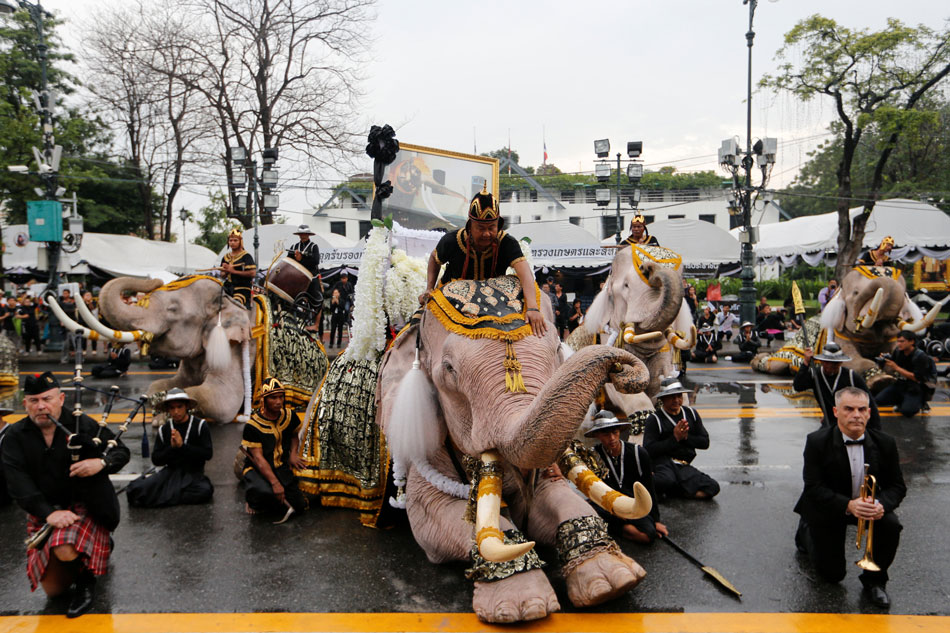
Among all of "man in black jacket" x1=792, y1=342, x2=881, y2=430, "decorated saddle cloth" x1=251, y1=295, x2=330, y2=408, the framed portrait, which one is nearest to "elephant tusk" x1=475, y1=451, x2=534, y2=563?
the framed portrait

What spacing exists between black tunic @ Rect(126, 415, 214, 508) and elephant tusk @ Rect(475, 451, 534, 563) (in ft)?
10.1

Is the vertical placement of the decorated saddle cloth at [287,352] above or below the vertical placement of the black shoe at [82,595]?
above

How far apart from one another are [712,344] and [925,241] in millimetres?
10721

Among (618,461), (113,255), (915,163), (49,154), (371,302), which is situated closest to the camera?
(618,461)

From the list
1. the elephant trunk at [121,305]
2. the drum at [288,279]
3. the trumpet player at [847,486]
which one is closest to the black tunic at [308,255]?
the drum at [288,279]

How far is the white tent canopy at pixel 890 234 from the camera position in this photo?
2222cm

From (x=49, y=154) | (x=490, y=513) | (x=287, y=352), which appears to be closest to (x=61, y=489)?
(x=490, y=513)

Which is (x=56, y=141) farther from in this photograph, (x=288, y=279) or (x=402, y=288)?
(x=402, y=288)

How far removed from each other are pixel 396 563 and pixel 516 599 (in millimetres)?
1211

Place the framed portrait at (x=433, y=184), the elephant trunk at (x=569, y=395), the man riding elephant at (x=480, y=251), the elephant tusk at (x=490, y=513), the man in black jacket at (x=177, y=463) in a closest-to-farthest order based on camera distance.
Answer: the elephant trunk at (x=569, y=395)
the elephant tusk at (x=490, y=513)
the man riding elephant at (x=480, y=251)
the man in black jacket at (x=177, y=463)
the framed portrait at (x=433, y=184)

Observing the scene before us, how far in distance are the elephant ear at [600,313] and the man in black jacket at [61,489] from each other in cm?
555

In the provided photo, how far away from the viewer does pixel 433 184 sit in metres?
6.52

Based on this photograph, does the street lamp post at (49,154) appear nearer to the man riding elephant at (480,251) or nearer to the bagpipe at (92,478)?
the bagpipe at (92,478)

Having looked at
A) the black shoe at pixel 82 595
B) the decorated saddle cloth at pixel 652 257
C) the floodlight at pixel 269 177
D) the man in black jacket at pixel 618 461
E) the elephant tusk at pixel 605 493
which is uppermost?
the floodlight at pixel 269 177
